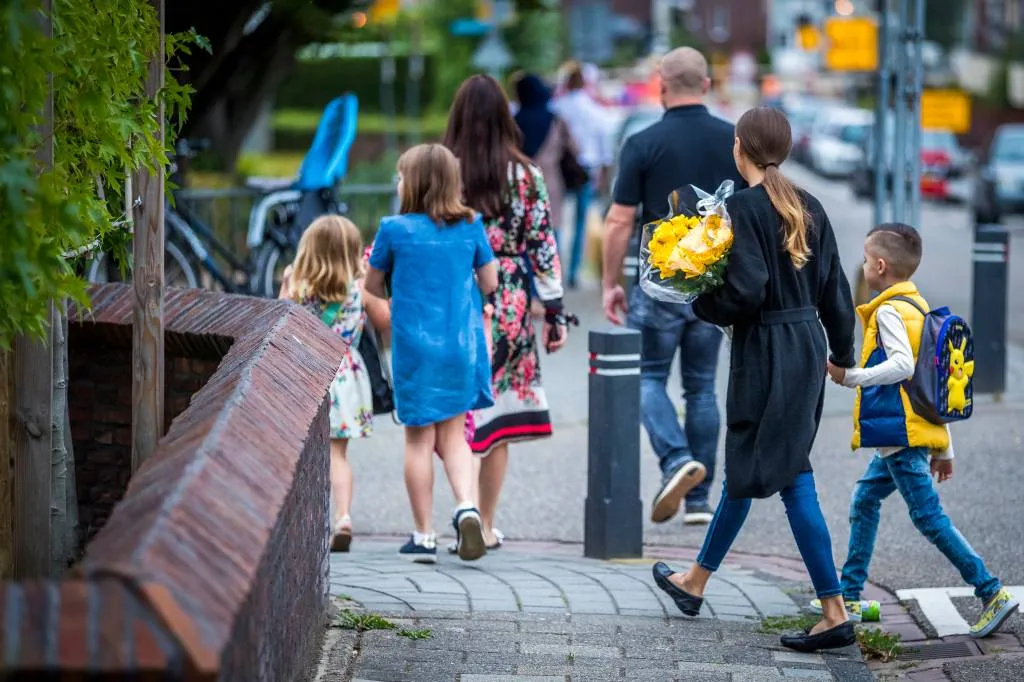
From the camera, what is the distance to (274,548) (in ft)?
12.3

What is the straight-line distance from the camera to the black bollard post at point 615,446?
6.51 m

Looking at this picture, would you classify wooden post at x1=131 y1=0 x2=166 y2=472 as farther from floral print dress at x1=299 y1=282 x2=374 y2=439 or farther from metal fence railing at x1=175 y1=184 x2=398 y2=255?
metal fence railing at x1=175 y1=184 x2=398 y2=255

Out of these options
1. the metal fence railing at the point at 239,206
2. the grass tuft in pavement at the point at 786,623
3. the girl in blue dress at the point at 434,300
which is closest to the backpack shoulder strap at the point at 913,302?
the grass tuft in pavement at the point at 786,623

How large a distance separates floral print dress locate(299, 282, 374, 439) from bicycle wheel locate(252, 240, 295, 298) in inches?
181

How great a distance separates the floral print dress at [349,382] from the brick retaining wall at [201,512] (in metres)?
0.91

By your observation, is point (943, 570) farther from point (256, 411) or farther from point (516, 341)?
point (256, 411)

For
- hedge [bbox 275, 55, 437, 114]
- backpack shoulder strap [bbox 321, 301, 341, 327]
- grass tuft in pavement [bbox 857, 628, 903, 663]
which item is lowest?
grass tuft in pavement [bbox 857, 628, 903, 663]

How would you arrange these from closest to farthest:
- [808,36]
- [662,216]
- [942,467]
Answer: [942,467], [662,216], [808,36]

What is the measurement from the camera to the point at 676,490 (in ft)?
22.1

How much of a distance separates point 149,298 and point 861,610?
274 centimetres

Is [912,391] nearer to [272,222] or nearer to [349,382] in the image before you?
[349,382]

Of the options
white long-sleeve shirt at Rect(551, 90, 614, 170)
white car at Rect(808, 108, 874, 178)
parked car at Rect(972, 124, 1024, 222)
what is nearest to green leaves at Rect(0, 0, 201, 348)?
white long-sleeve shirt at Rect(551, 90, 614, 170)

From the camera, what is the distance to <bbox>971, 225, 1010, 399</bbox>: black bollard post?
34.6ft

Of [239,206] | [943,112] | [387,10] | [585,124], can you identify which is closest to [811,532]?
[239,206]
